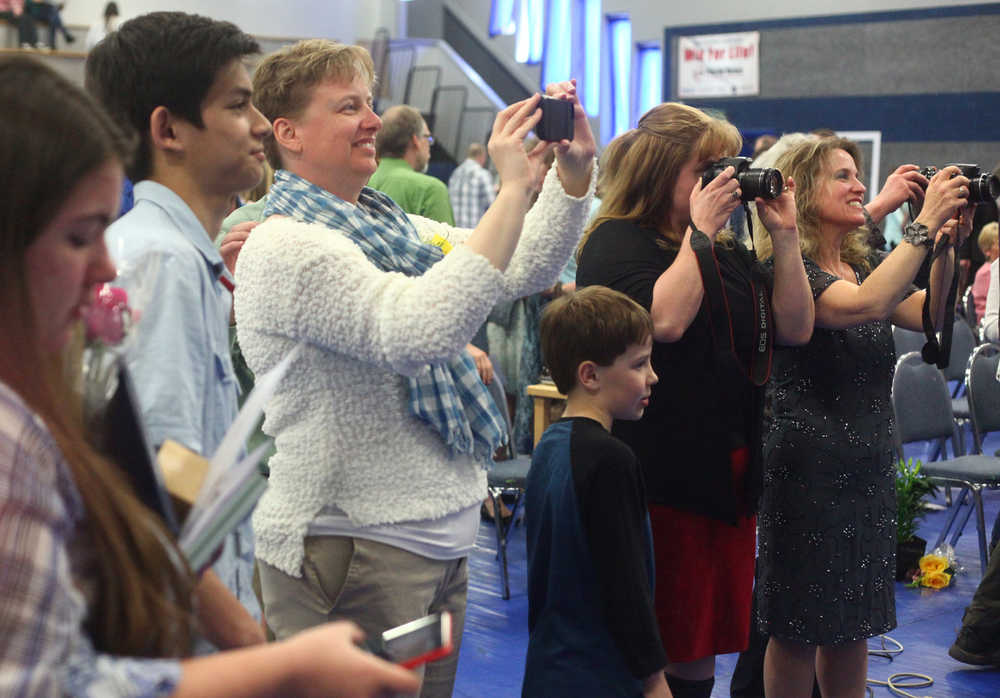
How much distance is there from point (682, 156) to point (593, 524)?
0.84 metres

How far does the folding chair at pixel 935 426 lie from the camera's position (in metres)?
4.26

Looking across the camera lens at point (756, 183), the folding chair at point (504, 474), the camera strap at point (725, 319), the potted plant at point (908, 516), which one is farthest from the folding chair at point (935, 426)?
the camera lens at point (756, 183)

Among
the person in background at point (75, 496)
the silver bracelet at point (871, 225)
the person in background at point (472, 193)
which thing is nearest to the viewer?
the person in background at point (75, 496)

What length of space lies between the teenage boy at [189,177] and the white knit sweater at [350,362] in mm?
151

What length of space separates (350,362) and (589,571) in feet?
1.86

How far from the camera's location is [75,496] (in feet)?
2.69

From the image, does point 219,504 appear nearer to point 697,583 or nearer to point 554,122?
point 554,122

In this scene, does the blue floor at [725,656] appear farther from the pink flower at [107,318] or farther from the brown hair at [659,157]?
the pink flower at [107,318]

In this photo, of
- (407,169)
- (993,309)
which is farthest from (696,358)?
(407,169)

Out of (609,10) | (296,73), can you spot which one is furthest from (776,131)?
→ (296,73)

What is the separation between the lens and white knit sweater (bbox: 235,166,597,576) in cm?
149

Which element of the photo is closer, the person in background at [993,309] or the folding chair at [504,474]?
the folding chair at [504,474]

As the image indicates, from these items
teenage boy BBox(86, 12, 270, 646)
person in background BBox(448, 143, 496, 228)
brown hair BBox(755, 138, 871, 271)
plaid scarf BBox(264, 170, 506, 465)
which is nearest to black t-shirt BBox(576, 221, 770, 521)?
brown hair BBox(755, 138, 871, 271)

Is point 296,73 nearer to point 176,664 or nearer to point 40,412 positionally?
point 40,412
